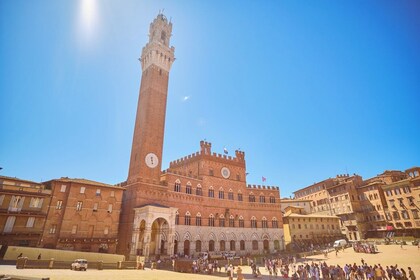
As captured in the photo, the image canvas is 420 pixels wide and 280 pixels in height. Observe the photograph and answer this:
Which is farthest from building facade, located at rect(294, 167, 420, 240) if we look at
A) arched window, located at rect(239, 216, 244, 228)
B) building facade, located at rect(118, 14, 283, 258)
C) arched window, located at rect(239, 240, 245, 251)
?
arched window, located at rect(239, 240, 245, 251)

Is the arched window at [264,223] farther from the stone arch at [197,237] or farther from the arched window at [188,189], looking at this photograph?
the arched window at [188,189]

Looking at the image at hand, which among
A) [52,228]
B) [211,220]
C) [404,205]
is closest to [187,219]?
[211,220]

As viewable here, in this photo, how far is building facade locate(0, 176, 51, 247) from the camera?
86.7 feet

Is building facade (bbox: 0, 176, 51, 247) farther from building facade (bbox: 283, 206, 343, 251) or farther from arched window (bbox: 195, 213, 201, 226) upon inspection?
building facade (bbox: 283, 206, 343, 251)

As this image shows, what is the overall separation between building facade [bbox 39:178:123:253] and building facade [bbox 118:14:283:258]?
7.90 ft

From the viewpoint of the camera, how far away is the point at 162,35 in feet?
159

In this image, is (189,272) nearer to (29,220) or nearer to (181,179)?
(181,179)

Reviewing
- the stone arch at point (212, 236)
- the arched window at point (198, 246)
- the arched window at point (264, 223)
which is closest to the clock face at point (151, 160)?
the arched window at point (198, 246)

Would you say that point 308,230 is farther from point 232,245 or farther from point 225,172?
point 225,172

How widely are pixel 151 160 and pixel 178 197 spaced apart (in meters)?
7.56

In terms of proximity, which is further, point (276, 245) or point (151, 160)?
point (276, 245)

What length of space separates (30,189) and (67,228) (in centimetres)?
653

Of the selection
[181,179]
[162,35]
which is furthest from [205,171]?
[162,35]

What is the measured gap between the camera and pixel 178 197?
39.2m
